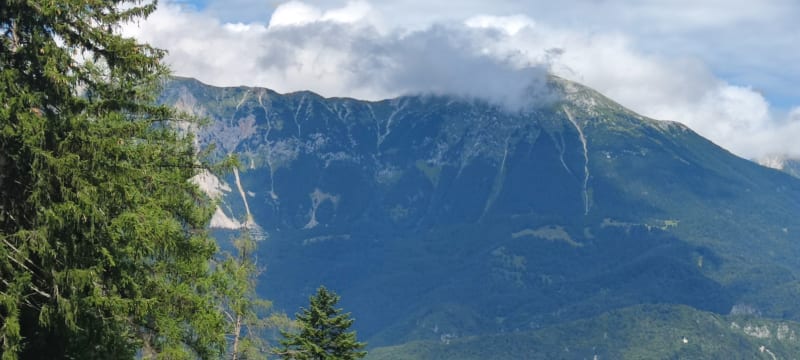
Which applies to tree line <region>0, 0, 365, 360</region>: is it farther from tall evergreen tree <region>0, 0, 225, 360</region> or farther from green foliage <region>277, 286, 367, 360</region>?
green foliage <region>277, 286, 367, 360</region>

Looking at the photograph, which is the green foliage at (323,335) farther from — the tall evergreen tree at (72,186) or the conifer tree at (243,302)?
the tall evergreen tree at (72,186)

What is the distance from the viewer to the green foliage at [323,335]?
56.6 metres

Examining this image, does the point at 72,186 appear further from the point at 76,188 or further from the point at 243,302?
the point at 243,302

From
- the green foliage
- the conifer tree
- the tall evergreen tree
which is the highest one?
the green foliage

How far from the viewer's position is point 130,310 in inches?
1103

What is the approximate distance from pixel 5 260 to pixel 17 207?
5.48 feet

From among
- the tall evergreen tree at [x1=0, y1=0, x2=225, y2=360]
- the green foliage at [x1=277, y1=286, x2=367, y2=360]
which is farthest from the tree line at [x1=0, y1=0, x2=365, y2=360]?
the green foliage at [x1=277, y1=286, x2=367, y2=360]

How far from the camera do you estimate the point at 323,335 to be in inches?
2277

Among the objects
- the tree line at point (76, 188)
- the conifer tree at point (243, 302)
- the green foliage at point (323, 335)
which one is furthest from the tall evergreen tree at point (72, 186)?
the green foliage at point (323, 335)

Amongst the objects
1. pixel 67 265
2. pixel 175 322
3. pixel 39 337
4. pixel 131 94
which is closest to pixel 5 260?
pixel 67 265

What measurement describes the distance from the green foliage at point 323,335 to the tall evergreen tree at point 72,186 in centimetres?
2666

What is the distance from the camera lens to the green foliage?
5662 cm

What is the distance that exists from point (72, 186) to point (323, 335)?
33616 millimetres

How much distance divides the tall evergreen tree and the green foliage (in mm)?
26658
